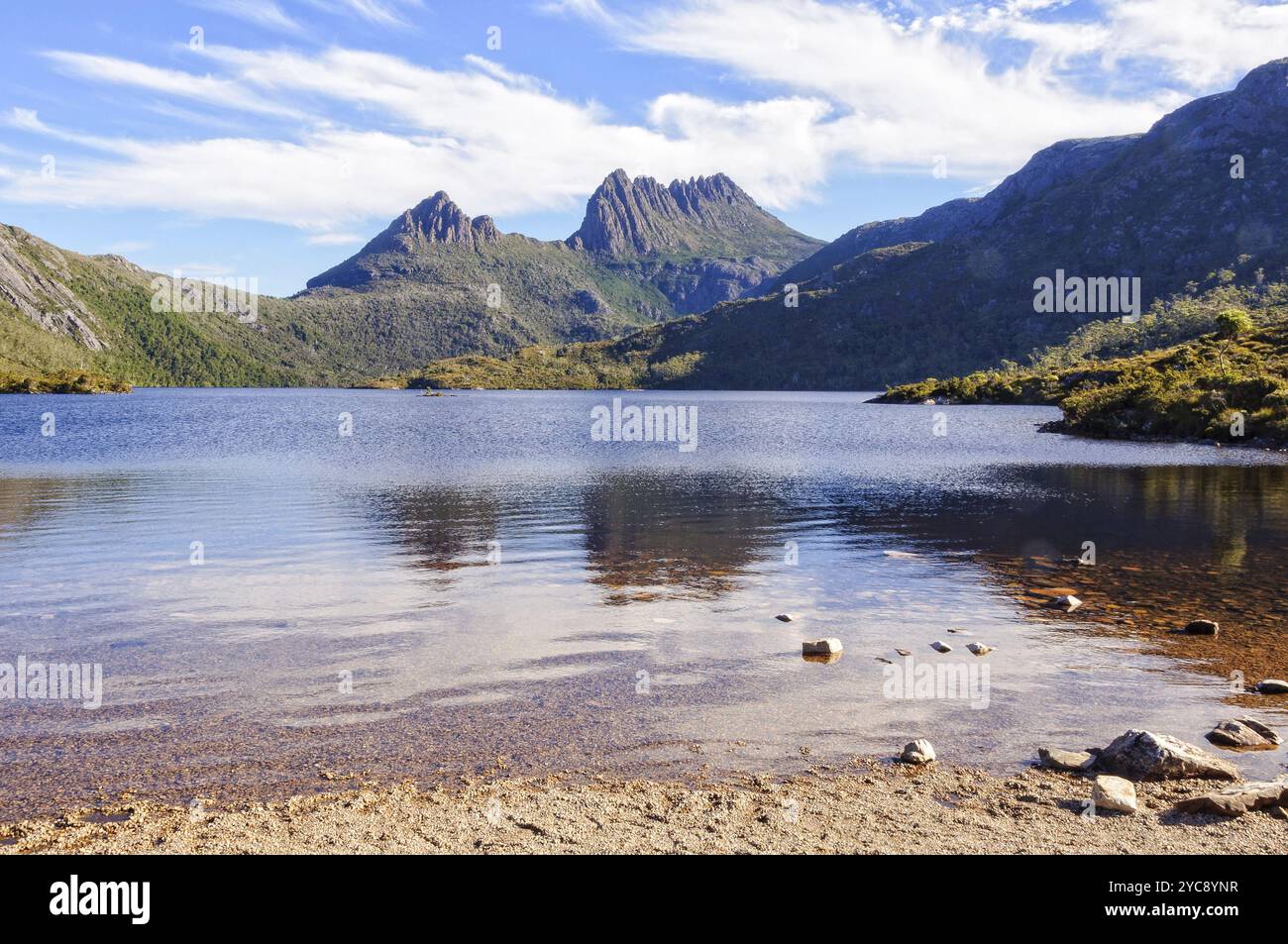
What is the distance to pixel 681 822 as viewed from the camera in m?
12.1

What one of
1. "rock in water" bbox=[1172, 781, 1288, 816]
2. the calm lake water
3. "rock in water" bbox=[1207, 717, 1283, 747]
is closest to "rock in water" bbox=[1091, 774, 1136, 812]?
"rock in water" bbox=[1172, 781, 1288, 816]

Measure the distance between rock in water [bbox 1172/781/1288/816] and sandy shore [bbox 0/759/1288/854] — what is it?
0.15 metres

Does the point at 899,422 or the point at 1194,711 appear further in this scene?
the point at 899,422

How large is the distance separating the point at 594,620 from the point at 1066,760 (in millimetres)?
13149

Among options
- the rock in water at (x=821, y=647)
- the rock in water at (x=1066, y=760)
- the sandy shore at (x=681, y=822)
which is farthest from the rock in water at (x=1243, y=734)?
the rock in water at (x=821, y=647)

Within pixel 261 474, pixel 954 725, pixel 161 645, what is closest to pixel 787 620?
pixel 954 725

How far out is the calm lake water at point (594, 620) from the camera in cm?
1534

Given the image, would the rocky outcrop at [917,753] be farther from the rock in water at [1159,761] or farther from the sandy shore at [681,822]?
the rock in water at [1159,761]

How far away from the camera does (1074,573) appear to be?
31688 mm

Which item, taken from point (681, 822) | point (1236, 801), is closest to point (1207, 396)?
point (1236, 801)

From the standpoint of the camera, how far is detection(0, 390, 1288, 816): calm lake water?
15.3 m
